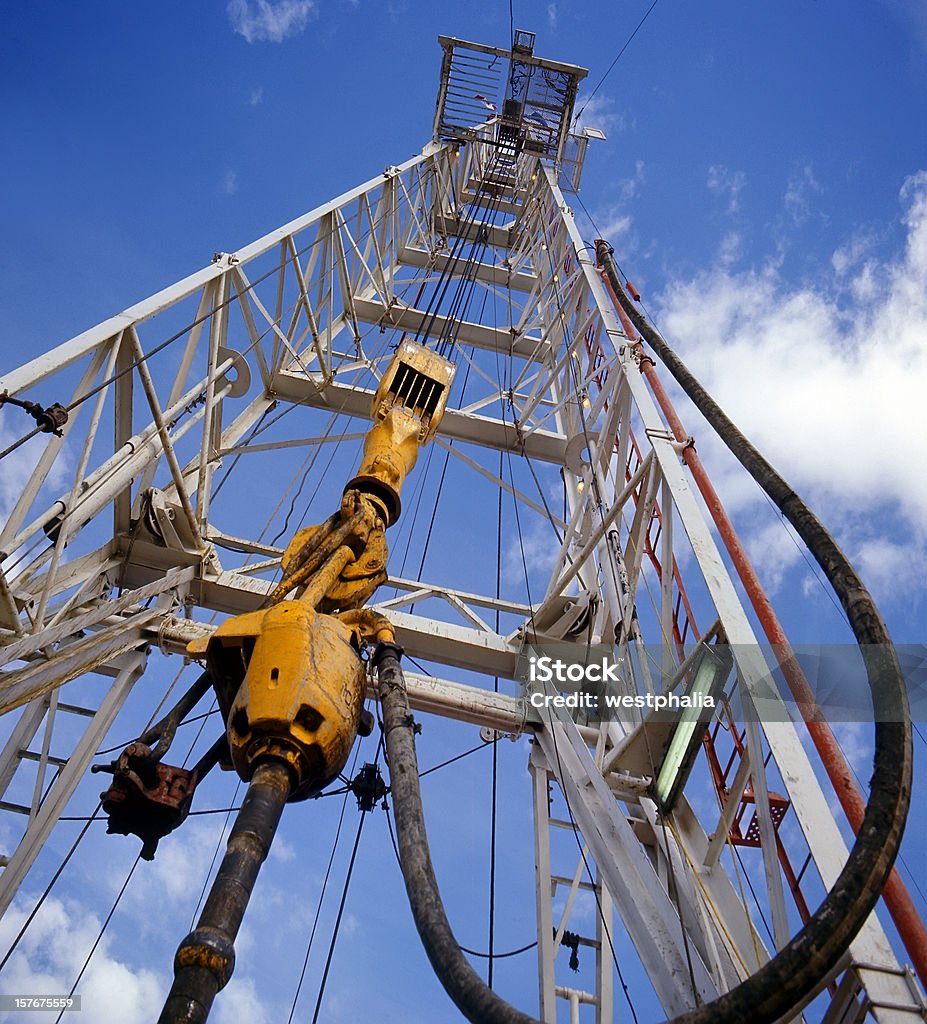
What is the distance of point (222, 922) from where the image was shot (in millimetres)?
2221

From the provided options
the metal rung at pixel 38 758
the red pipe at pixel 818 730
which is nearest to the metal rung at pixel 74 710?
the metal rung at pixel 38 758

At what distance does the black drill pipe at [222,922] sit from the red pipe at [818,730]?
1.76 m

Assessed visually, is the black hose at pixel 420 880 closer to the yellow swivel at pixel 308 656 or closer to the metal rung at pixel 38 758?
the yellow swivel at pixel 308 656

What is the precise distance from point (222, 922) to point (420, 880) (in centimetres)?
56

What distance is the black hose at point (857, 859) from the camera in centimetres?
172

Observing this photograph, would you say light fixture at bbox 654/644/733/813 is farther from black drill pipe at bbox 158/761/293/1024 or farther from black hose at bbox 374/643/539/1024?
black drill pipe at bbox 158/761/293/1024

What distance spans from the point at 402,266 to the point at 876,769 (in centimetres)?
1411

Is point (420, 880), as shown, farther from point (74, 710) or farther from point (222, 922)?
point (74, 710)

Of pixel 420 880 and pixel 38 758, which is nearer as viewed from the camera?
pixel 420 880

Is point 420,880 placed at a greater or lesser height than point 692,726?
lesser

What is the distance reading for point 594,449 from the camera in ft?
27.2

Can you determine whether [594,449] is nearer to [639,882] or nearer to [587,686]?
[587,686]

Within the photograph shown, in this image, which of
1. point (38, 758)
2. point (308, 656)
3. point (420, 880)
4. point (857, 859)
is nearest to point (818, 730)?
point (857, 859)

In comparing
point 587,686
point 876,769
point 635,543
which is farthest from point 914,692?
point 587,686
